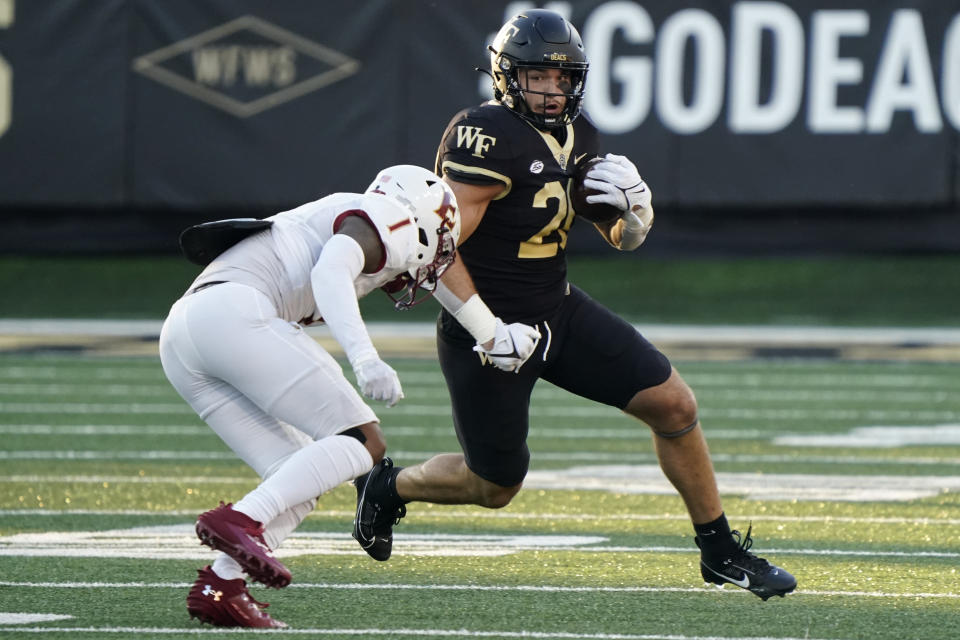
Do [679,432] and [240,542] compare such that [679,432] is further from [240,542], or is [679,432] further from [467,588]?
[240,542]

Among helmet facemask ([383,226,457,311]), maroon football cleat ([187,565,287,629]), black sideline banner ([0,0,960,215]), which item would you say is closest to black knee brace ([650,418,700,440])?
helmet facemask ([383,226,457,311])

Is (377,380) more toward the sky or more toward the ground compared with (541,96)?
more toward the ground

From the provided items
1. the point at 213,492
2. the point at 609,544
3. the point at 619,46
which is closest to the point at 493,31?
the point at 619,46

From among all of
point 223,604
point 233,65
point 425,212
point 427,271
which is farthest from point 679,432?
point 233,65

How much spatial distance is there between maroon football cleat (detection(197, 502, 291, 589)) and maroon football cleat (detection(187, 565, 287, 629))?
160 millimetres

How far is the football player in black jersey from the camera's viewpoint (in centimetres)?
489

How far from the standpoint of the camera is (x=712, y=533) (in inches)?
191

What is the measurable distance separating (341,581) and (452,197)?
3.76 feet

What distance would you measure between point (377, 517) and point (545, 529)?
38.2 inches

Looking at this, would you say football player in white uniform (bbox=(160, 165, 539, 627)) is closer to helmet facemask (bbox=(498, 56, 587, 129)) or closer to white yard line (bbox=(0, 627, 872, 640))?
white yard line (bbox=(0, 627, 872, 640))

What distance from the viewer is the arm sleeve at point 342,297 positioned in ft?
13.2

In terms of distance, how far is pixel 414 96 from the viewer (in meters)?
14.7

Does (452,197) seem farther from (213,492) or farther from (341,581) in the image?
(213,492)

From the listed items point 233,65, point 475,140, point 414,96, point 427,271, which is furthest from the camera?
point 233,65
